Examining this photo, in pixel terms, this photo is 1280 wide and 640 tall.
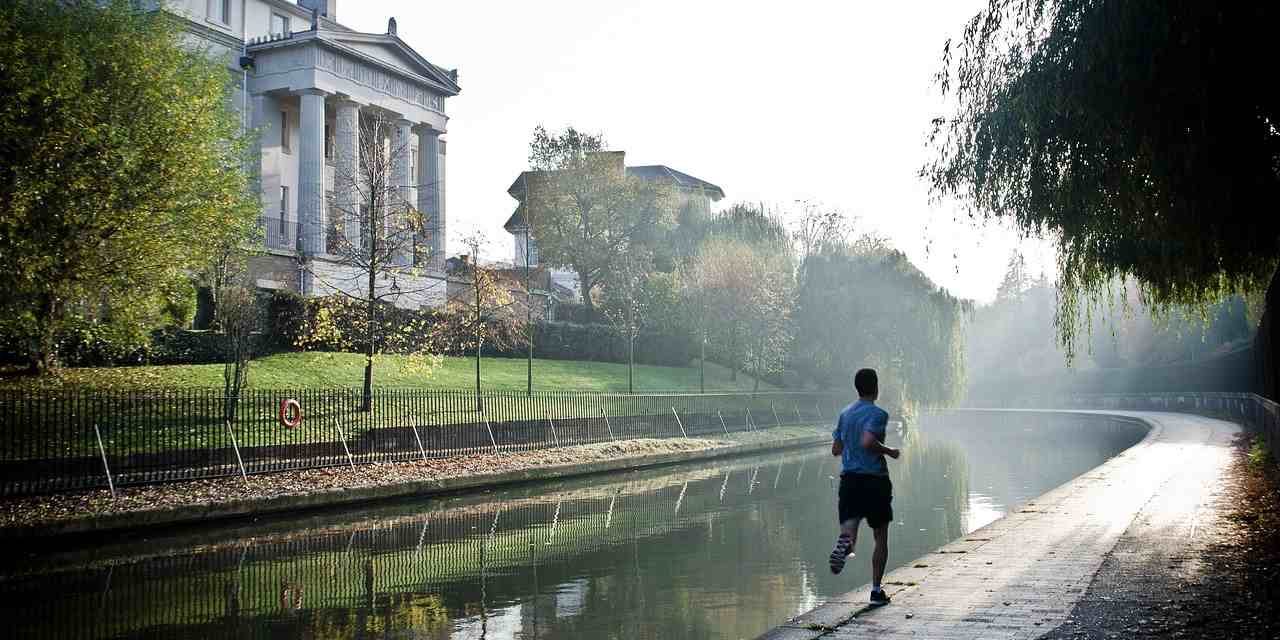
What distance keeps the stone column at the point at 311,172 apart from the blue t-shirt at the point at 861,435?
3788 cm

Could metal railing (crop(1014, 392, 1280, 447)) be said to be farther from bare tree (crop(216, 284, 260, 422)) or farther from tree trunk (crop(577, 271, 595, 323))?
tree trunk (crop(577, 271, 595, 323))

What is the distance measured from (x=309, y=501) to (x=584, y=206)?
3904cm

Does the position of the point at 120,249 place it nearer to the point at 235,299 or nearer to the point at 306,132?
the point at 235,299

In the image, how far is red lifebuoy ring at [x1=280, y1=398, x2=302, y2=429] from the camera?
22453 millimetres

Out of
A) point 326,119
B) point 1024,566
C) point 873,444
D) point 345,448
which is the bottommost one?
point 1024,566

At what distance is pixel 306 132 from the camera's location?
44.6 m

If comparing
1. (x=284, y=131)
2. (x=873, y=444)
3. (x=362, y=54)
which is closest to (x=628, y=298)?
(x=362, y=54)

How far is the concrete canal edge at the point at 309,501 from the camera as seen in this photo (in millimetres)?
15844

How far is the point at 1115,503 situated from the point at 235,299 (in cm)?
2059

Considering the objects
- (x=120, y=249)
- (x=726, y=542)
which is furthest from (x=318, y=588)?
(x=120, y=249)

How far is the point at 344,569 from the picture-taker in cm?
1284

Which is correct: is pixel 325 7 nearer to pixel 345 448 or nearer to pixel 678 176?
pixel 345 448

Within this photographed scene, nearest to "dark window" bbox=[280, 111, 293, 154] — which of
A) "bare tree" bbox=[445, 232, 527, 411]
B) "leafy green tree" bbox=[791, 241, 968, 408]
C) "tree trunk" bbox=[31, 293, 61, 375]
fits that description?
"bare tree" bbox=[445, 232, 527, 411]

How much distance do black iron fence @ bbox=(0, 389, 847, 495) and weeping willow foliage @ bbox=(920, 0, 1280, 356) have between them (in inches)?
557
